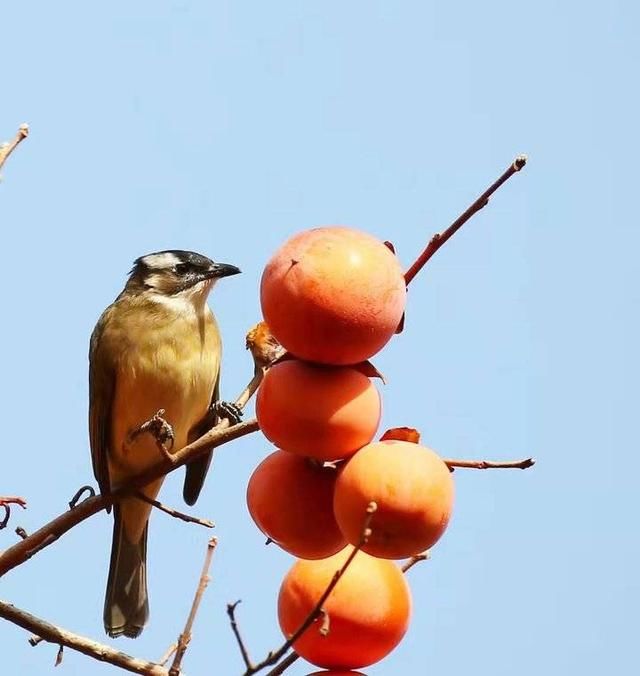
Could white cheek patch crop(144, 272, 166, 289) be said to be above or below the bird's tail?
above

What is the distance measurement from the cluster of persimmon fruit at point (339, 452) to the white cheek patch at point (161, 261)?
4170 mm

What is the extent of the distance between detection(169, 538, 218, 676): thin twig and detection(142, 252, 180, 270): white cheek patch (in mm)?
3878

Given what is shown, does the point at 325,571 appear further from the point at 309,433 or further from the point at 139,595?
the point at 139,595

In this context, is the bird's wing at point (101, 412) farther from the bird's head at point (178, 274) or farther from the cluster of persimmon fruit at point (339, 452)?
the cluster of persimmon fruit at point (339, 452)

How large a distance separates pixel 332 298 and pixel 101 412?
3971 millimetres

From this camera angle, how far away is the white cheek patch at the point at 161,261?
658 centimetres

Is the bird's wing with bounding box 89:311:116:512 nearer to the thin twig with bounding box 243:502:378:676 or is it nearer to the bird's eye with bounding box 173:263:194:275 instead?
the bird's eye with bounding box 173:263:194:275

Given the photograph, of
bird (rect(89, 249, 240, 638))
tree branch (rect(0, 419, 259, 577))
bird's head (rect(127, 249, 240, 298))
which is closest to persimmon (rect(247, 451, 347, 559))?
tree branch (rect(0, 419, 259, 577))

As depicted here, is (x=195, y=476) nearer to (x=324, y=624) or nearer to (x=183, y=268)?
(x=183, y=268)

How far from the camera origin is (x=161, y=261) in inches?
261

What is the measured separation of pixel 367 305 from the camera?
2293mm

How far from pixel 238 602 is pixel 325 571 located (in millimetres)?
210

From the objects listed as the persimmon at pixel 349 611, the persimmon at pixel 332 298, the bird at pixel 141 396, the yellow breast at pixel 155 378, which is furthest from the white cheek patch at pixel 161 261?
the persimmon at pixel 332 298

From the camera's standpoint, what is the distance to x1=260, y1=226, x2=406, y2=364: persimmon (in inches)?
89.8
